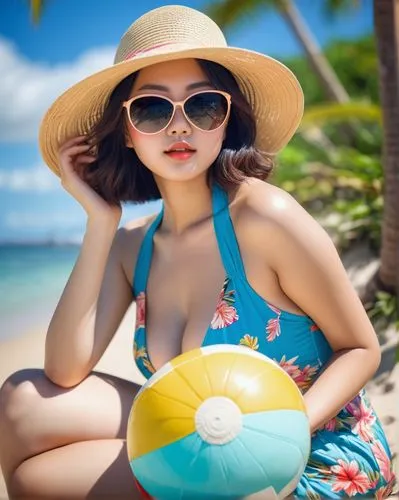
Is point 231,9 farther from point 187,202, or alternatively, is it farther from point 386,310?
point 187,202

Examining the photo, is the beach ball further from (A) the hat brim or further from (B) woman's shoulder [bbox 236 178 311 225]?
(A) the hat brim

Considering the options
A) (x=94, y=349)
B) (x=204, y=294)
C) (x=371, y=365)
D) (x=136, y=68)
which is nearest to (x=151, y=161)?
(x=136, y=68)

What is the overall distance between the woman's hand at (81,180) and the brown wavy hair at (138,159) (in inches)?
1.2

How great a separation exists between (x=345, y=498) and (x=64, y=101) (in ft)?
5.43

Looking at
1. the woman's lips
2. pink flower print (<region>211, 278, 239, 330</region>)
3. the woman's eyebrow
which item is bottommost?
pink flower print (<region>211, 278, 239, 330</region>)

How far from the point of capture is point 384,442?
9.12ft

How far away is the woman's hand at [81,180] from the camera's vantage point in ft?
9.90

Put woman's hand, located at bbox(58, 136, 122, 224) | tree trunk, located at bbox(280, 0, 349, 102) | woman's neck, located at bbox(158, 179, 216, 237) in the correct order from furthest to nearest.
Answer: tree trunk, located at bbox(280, 0, 349, 102)
woman's hand, located at bbox(58, 136, 122, 224)
woman's neck, located at bbox(158, 179, 216, 237)

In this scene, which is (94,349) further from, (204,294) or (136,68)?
(136,68)

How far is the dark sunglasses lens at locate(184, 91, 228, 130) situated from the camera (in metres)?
2.68

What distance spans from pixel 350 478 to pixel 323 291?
0.60 metres

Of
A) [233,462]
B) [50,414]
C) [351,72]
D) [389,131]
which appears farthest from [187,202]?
[351,72]

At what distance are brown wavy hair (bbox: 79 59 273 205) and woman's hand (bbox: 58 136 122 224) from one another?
0.03 metres

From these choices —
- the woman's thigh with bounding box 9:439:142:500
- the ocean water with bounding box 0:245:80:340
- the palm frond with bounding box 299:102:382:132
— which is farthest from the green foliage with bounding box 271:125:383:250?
the woman's thigh with bounding box 9:439:142:500
